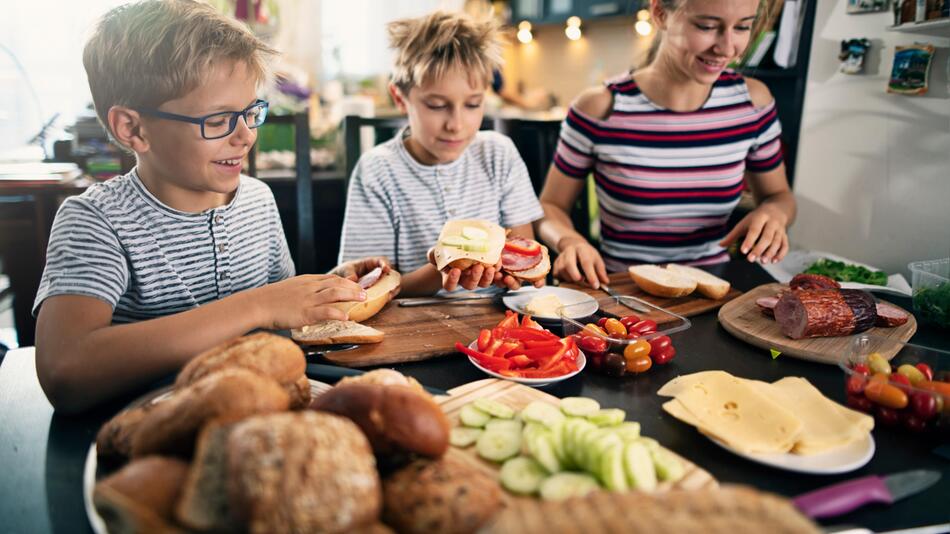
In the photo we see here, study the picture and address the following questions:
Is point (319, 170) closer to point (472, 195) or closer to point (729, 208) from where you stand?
point (472, 195)

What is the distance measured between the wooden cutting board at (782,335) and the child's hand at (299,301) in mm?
1055

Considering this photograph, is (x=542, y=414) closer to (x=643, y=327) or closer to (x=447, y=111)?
(x=643, y=327)

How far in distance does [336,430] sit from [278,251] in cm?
155

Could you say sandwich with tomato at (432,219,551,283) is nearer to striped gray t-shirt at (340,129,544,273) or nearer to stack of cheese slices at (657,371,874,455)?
striped gray t-shirt at (340,129,544,273)

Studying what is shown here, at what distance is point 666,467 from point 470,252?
1.07 meters

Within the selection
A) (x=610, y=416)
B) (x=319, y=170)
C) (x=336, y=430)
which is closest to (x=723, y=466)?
(x=610, y=416)

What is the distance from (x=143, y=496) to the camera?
0.76m

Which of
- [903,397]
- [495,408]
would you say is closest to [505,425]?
[495,408]

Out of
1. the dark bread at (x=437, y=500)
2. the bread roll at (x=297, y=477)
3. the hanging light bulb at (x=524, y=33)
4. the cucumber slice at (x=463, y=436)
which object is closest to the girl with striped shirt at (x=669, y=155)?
the cucumber slice at (x=463, y=436)

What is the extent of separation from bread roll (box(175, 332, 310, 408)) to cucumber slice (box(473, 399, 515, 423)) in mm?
326

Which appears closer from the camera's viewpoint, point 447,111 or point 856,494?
point 856,494

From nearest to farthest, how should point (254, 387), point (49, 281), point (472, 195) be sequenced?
point (254, 387) → point (49, 281) → point (472, 195)

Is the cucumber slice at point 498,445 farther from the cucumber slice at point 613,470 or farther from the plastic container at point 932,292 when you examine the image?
the plastic container at point 932,292

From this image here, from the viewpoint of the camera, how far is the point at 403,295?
2.39 meters
